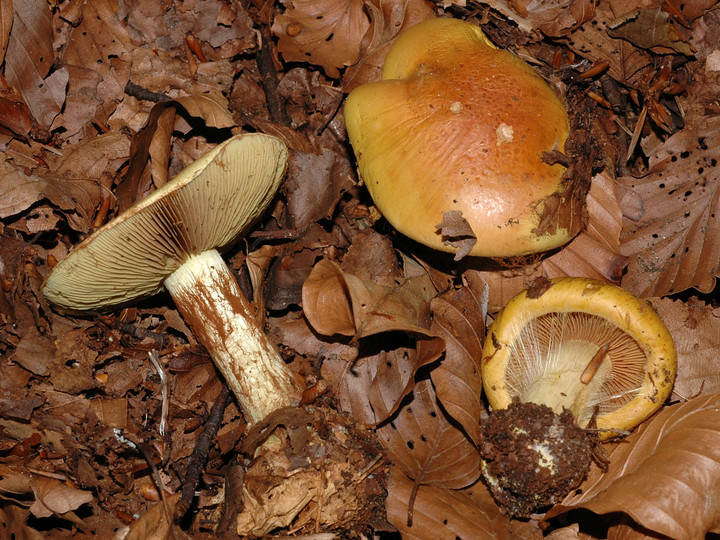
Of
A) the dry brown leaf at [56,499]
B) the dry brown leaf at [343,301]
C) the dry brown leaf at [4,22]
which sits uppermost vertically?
the dry brown leaf at [4,22]

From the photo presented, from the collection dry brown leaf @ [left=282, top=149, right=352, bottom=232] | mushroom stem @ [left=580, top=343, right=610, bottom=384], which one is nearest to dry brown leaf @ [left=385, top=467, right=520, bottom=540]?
mushroom stem @ [left=580, top=343, right=610, bottom=384]

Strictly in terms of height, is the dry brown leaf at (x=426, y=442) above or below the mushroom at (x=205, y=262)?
below

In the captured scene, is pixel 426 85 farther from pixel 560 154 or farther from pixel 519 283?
pixel 519 283

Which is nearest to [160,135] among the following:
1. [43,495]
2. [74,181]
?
[74,181]

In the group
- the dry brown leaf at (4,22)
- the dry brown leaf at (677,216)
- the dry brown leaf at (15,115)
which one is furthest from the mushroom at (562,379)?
the dry brown leaf at (4,22)

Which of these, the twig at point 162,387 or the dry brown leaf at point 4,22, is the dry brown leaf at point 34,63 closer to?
the dry brown leaf at point 4,22

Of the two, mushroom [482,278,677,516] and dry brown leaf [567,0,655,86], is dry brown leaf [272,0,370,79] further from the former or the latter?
mushroom [482,278,677,516]

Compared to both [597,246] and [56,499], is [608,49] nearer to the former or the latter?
[597,246]

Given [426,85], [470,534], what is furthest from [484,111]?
[470,534]
